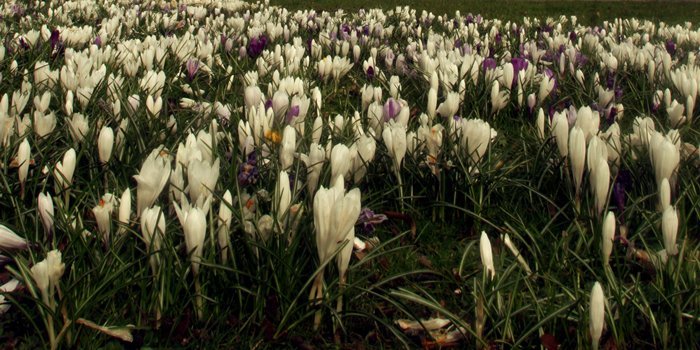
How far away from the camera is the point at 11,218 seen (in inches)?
86.2

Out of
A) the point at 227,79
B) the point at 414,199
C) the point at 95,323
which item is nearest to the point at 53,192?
the point at 95,323

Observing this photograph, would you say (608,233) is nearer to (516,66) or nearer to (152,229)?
(152,229)

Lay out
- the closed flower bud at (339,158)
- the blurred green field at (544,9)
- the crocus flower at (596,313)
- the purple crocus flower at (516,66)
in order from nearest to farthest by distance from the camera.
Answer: the crocus flower at (596,313) < the closed flower bud at (339,158) < the purple crocus flower at (516,66) < the blurred green field at (544,9)

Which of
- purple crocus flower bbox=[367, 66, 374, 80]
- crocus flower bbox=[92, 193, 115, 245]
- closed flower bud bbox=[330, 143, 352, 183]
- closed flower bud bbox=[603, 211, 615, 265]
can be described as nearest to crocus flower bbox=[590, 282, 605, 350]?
closed flower bud bbox=[603, 211, 615, 265]

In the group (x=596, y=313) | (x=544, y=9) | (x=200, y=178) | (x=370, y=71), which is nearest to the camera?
(x=596, y=313)

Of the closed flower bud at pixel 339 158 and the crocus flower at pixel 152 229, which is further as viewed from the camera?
the closed flower bud at pixel 339 158

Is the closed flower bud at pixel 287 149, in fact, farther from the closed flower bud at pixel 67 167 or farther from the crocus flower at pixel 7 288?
the crocus flower at pixel 7 288

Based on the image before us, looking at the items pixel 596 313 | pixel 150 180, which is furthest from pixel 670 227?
pixel 150 180

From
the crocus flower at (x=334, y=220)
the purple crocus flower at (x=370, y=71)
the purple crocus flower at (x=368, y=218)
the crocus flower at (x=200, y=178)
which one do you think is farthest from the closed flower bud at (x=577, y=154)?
the purple crocus flower at (x=370, y=71)

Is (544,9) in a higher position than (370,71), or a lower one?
lower

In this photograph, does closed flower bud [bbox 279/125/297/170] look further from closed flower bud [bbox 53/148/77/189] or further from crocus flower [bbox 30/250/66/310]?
crocus flower [bbox 30/250/66/310]

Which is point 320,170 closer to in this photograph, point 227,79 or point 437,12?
point 227,79

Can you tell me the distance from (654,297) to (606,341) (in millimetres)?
334

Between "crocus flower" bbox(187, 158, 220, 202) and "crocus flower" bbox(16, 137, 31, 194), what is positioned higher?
"crocus flower" bbox(187, 158, 220, 202)
